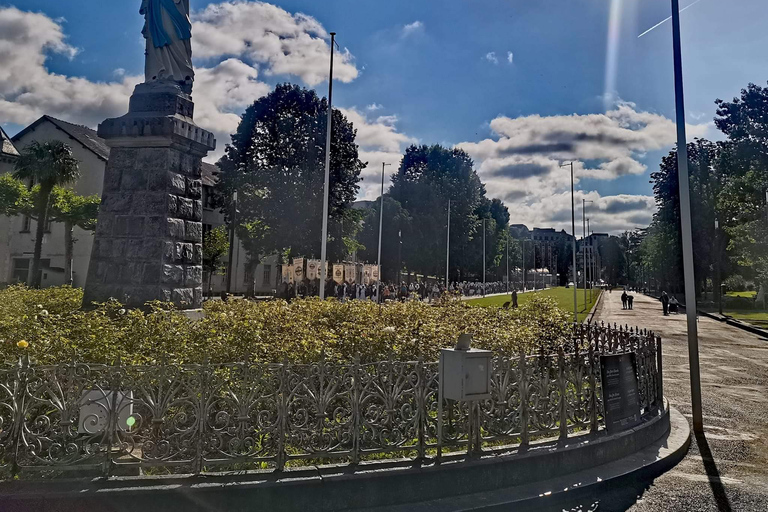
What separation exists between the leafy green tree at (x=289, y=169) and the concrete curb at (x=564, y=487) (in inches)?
1224

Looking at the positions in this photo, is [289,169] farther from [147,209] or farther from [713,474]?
[713,474]

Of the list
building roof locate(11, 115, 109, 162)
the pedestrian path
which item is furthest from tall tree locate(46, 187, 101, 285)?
the pedestrian path

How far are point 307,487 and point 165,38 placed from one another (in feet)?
29.6

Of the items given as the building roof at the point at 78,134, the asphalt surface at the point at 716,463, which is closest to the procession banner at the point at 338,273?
the building roof at the point at 78,134

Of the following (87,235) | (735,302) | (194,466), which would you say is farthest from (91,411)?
(735,302)

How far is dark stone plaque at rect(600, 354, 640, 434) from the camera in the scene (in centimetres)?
582

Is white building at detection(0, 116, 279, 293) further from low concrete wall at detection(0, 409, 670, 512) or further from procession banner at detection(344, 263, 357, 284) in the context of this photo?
low concrete wall at detection(0, 409, 670, 512)

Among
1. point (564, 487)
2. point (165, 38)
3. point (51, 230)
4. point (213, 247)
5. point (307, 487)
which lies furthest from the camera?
point (213, 247)

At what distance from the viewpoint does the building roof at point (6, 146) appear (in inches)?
1602

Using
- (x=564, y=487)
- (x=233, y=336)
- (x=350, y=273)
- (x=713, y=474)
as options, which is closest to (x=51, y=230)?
(x=350, y=273)

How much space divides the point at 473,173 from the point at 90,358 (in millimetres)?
61004

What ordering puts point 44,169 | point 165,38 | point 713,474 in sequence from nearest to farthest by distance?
point 713,474 < point 165,38 < point 44,169

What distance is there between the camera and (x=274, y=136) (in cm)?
3756

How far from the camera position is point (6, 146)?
136ft
